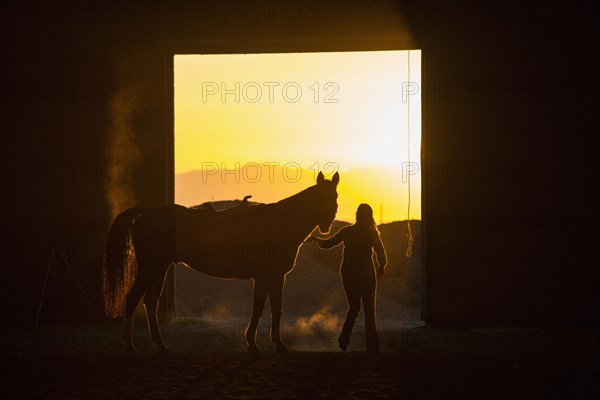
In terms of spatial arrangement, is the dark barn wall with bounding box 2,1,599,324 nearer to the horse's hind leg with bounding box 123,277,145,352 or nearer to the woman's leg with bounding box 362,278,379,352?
the woman's leg with bounding box 362,278,379,352

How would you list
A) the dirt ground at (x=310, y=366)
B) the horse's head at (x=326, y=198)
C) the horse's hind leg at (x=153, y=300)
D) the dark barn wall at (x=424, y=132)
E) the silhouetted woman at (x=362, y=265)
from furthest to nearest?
the dark barn wall at (x=424, y=132), the horse's hind leg at (x=153, y=300), the horse's head at (x=326, y=198), the silhouetted woman at (x=362, y=265), the dirt ground at (x=310, y=366)

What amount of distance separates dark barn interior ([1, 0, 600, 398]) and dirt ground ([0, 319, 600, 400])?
0.94 meters

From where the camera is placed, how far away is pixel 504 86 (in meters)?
13.4

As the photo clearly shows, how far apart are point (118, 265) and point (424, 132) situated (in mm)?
5049

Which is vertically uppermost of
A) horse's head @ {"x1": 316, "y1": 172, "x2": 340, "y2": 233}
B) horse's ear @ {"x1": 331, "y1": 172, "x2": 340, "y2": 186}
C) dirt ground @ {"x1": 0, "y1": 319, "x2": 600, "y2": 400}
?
horse's ear @ {"x1": 331, "y1": 172, "x2": 340, "y2": 186}

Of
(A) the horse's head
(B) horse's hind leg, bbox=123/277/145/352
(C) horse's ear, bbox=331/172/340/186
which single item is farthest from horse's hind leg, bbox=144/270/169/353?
(C) horse's ear, bbox=331/172/340/186

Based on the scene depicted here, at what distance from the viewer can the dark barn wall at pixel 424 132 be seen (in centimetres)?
1333

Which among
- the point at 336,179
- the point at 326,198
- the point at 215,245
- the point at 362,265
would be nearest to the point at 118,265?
the point at 215,245

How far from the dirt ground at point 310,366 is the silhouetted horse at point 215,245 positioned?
58 cm

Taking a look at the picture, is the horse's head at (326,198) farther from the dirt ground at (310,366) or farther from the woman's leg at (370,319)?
the dirt ground at (310,366)

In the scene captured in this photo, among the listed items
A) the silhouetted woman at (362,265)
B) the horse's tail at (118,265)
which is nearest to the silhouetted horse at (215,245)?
the horse's tail at (118,265)

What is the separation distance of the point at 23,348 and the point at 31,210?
138 inches

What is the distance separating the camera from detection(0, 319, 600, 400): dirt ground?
783 cm

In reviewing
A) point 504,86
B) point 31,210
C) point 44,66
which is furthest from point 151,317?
point 504,86
